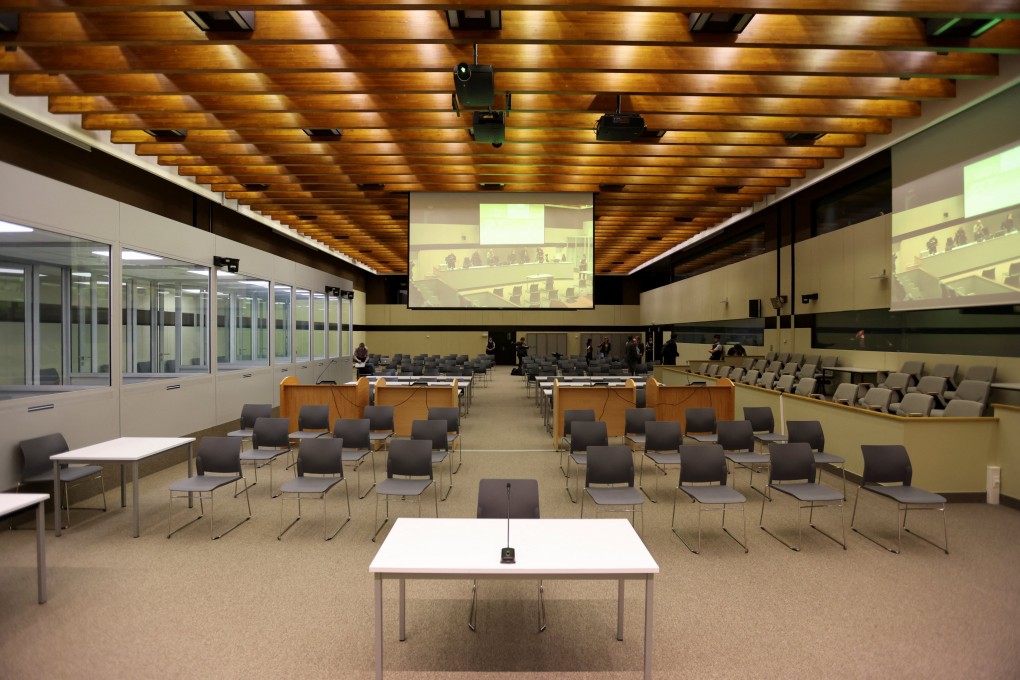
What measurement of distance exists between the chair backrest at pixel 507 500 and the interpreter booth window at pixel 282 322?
383 inches

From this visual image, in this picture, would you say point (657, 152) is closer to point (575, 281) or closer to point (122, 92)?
point (575, 281)

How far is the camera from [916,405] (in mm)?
7422

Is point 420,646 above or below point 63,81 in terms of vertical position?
below

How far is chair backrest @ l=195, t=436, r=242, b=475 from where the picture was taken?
18.0 ft

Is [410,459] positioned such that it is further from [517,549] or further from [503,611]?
[517,549]

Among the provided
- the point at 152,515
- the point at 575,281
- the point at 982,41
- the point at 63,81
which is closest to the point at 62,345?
the point at 152,515

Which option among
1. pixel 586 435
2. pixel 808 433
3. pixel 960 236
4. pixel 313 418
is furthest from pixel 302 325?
pixel 960 236

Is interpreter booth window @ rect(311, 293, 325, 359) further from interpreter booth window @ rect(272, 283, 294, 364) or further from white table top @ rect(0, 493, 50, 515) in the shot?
white table top @ rect(0, 493, 50, 515)

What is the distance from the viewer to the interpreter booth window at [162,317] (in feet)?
24.6

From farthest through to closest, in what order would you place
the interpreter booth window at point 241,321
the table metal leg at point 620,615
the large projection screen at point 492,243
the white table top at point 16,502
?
1. the large projection screen at point 492,243
2. the interpreter booth window at point 241,321
3. the white table top at point 16,502
4. the table metal leg at point 620,615

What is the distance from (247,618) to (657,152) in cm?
806

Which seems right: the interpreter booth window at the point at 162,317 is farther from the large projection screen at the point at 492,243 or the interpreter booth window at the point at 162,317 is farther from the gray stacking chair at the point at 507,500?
the gray stacking chair at the point at 507,500

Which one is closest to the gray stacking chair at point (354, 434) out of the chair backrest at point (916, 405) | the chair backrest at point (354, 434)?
the chair backrest at point (354, 434)

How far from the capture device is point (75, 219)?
6.36 m
